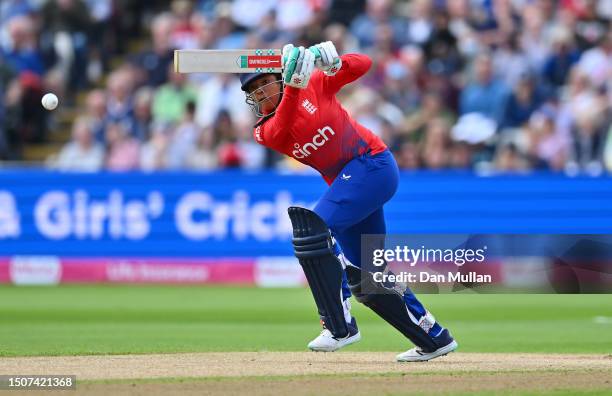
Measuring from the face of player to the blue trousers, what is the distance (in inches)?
25.2

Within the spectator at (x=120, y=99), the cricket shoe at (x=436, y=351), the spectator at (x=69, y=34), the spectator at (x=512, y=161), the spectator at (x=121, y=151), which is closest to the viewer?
the cricket shoe at (x=436, y=351)

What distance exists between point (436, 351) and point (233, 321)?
3.88m

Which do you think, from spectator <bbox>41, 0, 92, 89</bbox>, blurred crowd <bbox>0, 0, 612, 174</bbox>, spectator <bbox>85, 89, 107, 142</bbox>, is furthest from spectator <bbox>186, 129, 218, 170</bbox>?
spectator <bbox>41, 0, 92, 89</bbox>

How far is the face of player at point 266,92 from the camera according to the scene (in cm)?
775

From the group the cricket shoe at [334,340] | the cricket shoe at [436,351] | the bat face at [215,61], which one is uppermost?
the bat face at [215,61]

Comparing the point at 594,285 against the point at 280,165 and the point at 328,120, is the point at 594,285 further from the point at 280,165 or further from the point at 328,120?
the point at 280,165

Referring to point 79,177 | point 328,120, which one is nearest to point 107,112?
point 79,177

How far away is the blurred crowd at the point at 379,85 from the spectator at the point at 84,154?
0.08 feet

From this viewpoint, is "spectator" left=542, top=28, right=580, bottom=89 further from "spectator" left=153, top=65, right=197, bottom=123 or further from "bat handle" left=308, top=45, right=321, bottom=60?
"bat handle" left=308, top=45, right=321, bottom=60

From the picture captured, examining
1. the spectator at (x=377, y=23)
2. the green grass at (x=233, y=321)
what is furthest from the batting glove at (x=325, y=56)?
the spectator at (x=377, y=23)

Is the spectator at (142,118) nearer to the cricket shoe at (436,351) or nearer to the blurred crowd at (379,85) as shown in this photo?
the blurred crowd at (379,85)

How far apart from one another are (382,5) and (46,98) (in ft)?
31.8

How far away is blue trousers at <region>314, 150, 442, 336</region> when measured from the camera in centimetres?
758

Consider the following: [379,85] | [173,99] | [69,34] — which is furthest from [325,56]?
[69,34]
